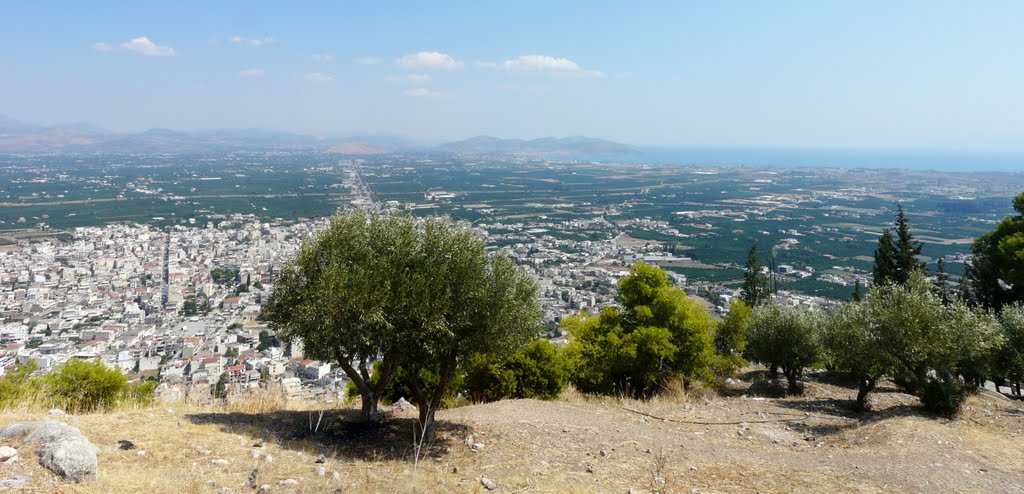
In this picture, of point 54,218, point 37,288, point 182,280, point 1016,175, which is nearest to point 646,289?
point 182,280

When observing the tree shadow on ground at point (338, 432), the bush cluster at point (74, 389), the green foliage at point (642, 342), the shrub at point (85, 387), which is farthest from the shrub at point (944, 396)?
the shrub at point (85, 387)

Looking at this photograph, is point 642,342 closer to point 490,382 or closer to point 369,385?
point 490,382

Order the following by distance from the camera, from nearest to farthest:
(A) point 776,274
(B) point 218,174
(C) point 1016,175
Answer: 1. (A) point 776,274
2. (B) point 218,174
3. (C) point 1016,175

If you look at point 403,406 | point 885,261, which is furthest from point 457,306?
point 885,261

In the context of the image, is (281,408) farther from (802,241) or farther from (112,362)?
(802,241)

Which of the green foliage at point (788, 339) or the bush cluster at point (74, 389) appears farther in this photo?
the green foliage at point (788, 339)

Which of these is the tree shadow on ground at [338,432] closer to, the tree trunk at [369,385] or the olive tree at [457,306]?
the tree trunk at [369,385]

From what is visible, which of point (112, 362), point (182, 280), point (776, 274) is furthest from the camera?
point (776, 274)
